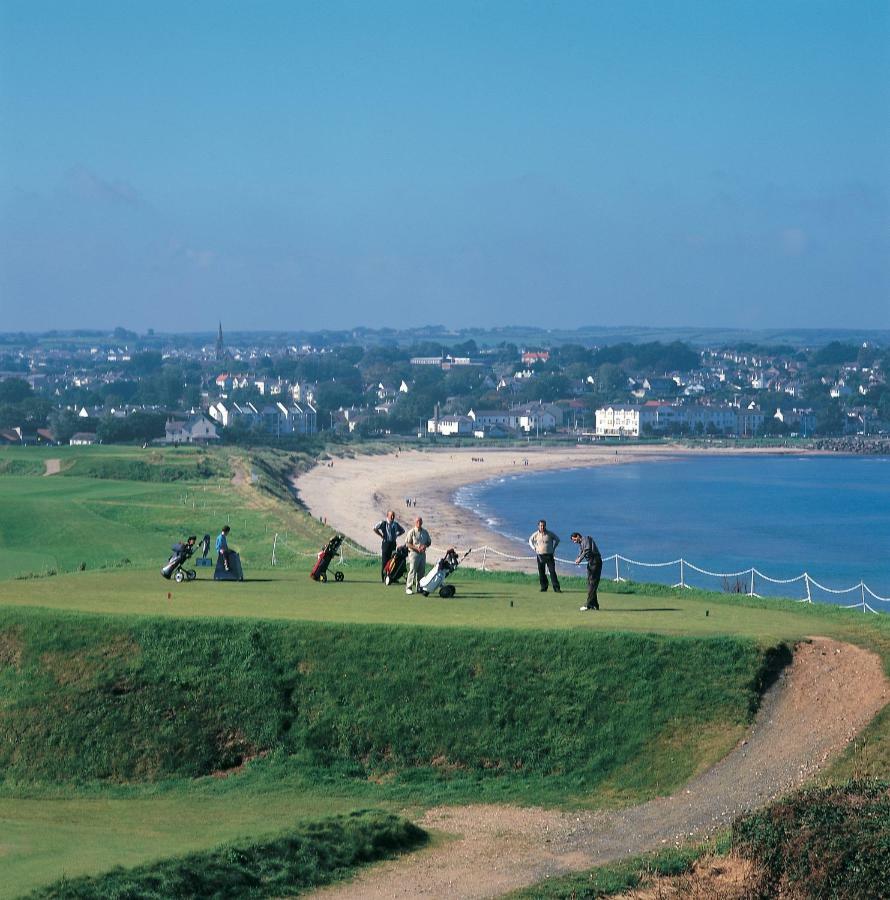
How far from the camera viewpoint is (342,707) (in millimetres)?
19078

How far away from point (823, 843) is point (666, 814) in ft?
8.91

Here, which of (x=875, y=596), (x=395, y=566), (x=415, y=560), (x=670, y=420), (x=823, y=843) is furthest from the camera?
(x=670, y=420)

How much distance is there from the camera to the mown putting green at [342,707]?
1728 cm

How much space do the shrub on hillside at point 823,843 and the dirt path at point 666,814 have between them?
1.39 metres

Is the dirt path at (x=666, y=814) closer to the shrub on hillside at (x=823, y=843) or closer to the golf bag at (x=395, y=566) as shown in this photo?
the shrub on hillside at (x=823, y=843)

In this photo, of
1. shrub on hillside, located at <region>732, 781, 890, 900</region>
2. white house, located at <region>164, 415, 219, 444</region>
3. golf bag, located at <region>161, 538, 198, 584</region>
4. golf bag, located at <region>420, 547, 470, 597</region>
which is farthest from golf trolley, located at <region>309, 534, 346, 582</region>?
white house, located at <region>164, 415, 219, 444</region>

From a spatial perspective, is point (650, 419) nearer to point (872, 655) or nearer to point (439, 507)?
point (439, 507)

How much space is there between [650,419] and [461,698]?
168 m

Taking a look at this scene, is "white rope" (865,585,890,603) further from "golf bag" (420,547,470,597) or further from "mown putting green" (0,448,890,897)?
"golf bag" (420,547,470,597)

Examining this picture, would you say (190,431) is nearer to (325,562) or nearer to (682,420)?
(682,420)

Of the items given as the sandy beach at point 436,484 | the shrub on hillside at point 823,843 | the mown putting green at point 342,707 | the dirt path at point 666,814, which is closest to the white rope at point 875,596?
→ the sandy beach at point 436,484

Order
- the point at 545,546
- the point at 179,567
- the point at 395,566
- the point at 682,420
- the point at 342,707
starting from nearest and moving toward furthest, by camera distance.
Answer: the point at 342,707 → the point at 545,546 → the point at 395,566 → the point at 179,567 → the point at 682,420

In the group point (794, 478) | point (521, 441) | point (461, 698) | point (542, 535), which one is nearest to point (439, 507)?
point (794, 478)

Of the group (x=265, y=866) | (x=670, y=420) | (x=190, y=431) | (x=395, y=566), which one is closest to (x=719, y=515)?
(x=395, y=566)
